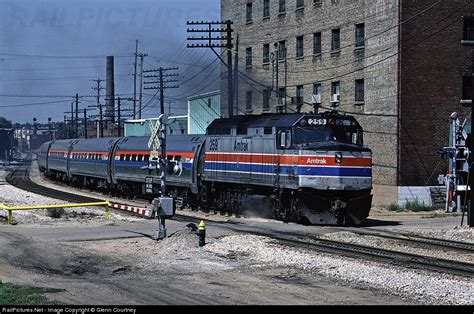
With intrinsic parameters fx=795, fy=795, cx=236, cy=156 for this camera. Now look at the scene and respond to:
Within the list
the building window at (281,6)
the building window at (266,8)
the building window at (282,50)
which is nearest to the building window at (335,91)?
the building window at (282,50)

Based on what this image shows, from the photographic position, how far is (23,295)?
14.7m

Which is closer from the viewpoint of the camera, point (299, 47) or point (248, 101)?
point (299, 47)

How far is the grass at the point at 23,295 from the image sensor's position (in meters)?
13.7

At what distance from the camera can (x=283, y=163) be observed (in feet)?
97.1

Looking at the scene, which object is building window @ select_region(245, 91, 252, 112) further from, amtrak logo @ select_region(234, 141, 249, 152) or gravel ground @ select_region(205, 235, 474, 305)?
gravel ground @ select_region(205, 235, 474, 305)

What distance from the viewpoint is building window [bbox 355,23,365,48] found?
48.3 m

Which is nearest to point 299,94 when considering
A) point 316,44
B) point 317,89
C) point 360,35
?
point 317,89

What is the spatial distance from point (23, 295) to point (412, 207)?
3058 centimetres

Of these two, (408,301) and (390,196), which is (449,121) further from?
(408,301)

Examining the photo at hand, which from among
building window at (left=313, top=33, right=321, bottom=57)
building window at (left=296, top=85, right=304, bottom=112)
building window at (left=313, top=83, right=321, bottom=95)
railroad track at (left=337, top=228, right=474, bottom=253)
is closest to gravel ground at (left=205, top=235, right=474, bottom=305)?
railroad track at (left=337, top=228, right=474, bottom=253)

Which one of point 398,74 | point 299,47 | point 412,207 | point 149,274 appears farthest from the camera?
point 299,47

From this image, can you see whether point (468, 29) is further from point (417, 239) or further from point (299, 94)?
point (417, 239)

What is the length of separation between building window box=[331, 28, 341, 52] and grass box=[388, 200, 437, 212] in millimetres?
12248
